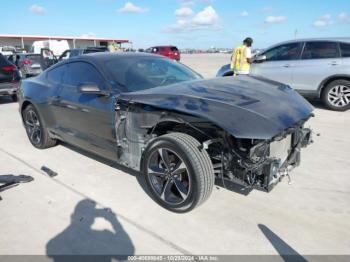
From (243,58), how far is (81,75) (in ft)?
17.4

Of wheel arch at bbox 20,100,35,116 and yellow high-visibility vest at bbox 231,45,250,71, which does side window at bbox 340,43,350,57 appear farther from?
wheel arch at bbox 20,100,35,116

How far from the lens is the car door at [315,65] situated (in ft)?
25.0

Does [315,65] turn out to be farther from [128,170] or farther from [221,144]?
[221,144]

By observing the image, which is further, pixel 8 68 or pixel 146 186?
pixel 8 68

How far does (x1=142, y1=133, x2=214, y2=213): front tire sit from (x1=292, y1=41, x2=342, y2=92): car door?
5760 mm

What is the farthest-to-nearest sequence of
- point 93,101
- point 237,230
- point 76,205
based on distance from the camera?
point 93,101 → point 76,205 → point 237,230

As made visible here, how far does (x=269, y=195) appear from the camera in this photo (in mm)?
3670

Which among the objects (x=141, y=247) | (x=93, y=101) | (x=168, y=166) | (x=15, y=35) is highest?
(x=15, y=35)

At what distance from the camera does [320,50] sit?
25.8ft

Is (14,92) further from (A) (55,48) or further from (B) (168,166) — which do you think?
(A) (55,48)

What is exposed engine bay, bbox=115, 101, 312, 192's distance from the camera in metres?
3.00

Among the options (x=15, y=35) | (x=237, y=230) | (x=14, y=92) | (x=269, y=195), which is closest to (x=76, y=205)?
(x=237, y=230)

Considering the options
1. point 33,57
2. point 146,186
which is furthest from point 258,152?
point 33,57

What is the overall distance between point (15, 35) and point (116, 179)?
5528cm
